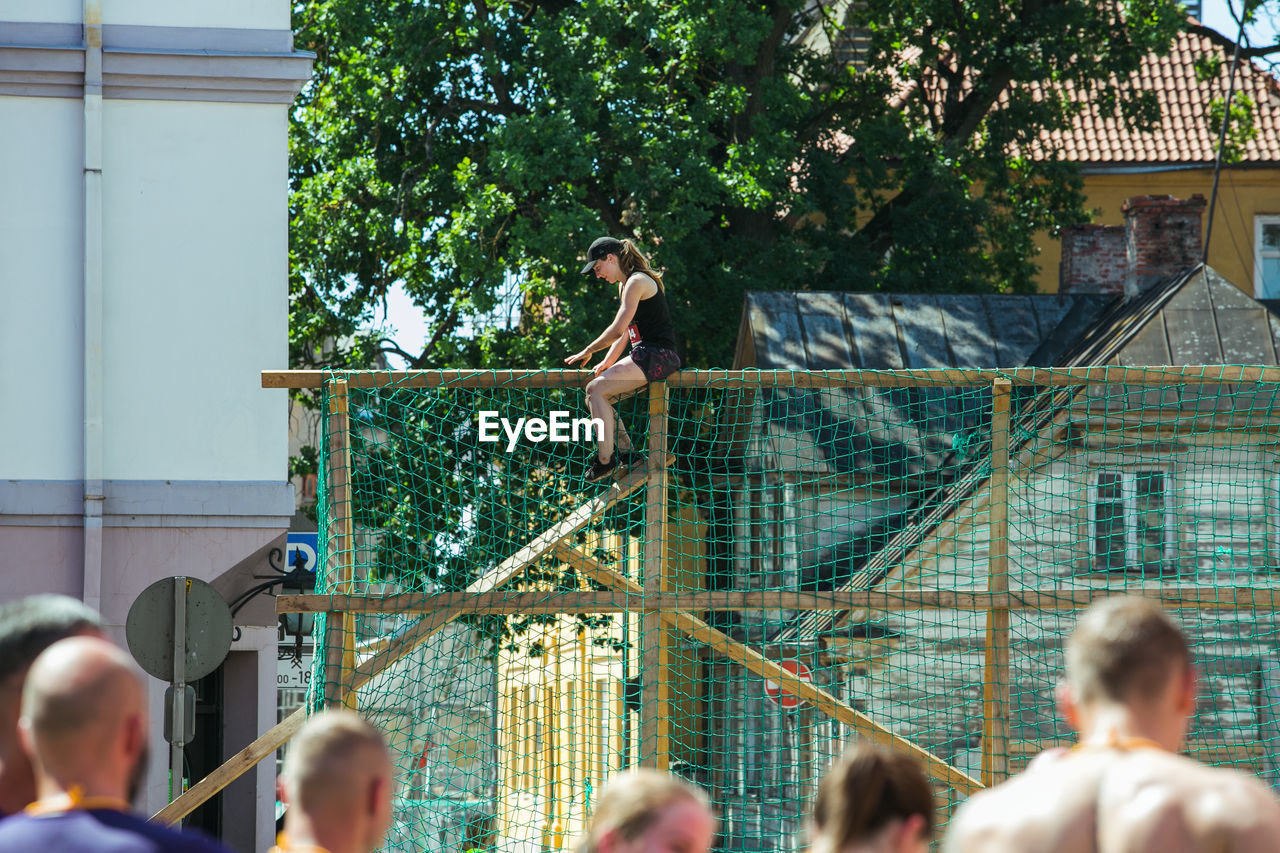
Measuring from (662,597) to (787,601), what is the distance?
60 centimetres

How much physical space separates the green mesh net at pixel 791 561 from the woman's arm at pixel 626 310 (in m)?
0.25

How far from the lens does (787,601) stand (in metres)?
8.13

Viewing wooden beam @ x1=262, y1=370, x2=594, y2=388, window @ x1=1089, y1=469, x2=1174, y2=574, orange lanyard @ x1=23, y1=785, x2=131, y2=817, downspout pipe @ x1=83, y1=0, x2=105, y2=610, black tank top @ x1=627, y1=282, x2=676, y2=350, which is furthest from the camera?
window @ x1=1089, y1=469, x2=1174, y2=574

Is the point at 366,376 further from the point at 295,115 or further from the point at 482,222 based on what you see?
the point at 295,115

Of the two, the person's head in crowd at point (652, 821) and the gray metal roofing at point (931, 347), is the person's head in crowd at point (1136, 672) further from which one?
the gray metal roofing at point (931, 347)

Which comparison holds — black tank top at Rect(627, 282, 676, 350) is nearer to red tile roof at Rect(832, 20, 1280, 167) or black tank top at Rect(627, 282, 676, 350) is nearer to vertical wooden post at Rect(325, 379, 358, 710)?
vertical wooden post at Rect(325, 379, 358, 710)

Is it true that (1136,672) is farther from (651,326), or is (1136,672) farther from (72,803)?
(651,326)

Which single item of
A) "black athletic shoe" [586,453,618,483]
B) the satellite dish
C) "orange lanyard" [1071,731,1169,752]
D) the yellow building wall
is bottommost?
the satellite dish

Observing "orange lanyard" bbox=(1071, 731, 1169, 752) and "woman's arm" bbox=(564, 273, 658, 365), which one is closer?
"orange lanyard" bbox=(1071, 731, 1169, 752)

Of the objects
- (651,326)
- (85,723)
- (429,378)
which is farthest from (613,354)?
(85,723)

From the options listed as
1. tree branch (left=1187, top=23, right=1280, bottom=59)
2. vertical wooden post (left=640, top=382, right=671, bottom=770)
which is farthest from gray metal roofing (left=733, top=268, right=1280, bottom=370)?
vertical wooden post (left=640, top=382, right=671, bottom=770)

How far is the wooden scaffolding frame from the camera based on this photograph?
320 inches

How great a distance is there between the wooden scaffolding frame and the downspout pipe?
5006 mm

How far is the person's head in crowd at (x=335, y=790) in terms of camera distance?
349cm
